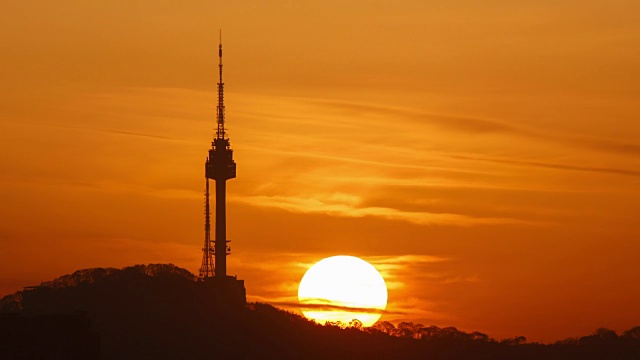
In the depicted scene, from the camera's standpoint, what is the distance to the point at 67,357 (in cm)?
18125

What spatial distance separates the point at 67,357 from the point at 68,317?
23.2ft

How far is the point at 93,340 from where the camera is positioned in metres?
188

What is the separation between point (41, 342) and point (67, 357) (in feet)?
11.9

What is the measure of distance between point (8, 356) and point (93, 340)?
13.7 metres

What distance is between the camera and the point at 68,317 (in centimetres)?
18700

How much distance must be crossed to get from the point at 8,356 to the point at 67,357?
7.47 m

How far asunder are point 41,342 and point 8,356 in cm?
639

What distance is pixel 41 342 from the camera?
18225 cm

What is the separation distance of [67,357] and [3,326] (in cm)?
825

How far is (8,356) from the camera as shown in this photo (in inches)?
6949

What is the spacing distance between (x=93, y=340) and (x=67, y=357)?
692cm
